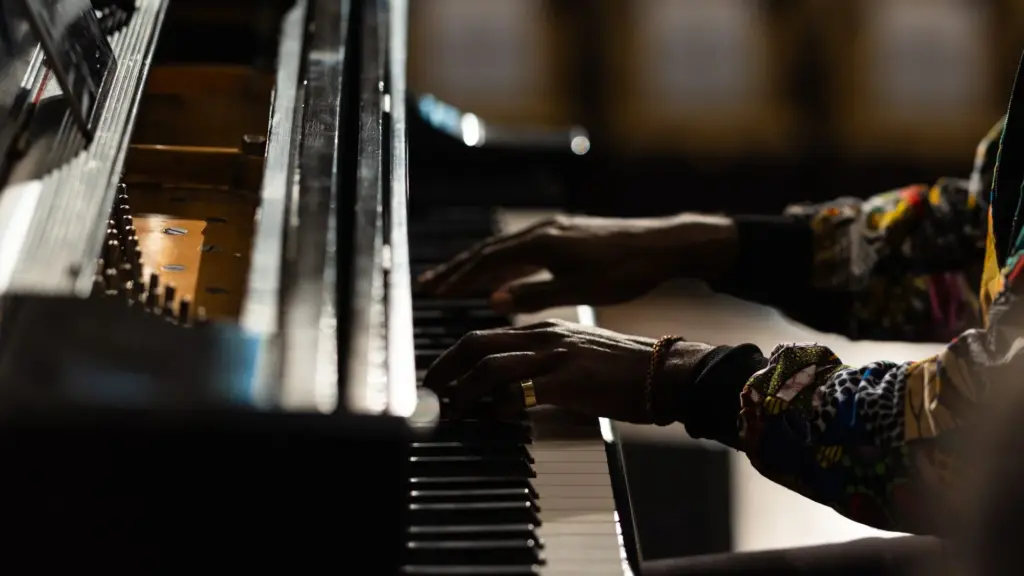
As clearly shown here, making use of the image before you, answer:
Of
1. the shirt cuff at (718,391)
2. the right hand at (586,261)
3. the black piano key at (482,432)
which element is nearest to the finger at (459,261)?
the right hand at (586,261)

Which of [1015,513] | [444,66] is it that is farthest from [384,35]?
[444,66]

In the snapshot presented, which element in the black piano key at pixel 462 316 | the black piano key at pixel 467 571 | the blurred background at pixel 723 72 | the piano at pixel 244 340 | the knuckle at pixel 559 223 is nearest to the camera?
the piano at pixel 244 340

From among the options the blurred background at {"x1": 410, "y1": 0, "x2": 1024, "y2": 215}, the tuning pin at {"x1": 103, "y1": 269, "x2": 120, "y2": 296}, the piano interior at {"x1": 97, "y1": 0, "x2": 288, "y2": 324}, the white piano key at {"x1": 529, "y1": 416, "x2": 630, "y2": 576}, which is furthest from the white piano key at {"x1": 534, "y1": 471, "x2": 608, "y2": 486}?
the blurred background at {"x1": 410, "y1": 0, "x2": 1024, "y2": 215}

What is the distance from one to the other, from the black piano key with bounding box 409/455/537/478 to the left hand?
8cm

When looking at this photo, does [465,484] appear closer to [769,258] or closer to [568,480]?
[568,480]

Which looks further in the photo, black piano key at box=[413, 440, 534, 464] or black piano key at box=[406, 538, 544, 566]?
black piano key at box=[413, 440, 534, 464]

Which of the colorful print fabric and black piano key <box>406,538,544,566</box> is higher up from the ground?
the colorful print fabric

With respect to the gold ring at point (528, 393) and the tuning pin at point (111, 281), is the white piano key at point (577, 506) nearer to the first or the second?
the gold ring at point (528, 393)

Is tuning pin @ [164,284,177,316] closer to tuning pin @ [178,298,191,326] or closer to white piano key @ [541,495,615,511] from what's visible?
tuning pin @ [178,298,191,326]

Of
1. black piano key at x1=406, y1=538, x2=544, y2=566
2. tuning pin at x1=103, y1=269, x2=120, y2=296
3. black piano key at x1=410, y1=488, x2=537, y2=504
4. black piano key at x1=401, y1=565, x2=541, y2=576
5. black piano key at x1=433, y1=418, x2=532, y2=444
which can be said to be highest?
tuning pin at x1=103, y1=269, x2=120, y2=296

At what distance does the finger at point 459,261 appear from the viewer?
1.86m

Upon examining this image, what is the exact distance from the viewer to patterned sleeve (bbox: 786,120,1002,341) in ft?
6.60

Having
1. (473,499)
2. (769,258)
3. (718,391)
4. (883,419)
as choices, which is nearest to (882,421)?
(883,419)

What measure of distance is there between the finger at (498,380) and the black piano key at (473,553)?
235mm
